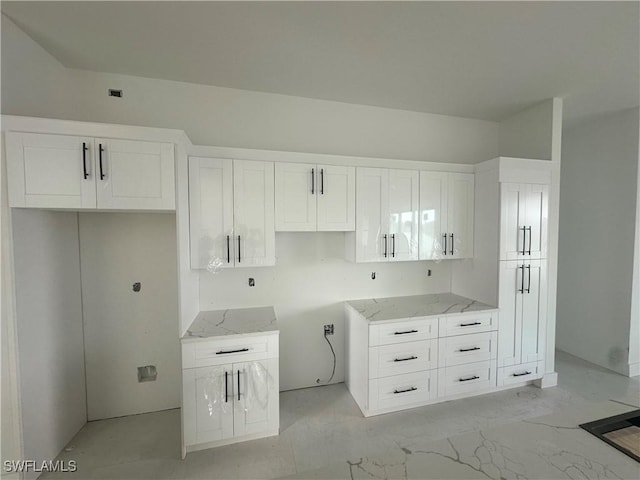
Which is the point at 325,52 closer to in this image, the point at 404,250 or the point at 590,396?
the point at 404,250

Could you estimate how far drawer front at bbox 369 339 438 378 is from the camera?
7.57ft

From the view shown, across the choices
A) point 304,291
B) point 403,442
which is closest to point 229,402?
point 304,291

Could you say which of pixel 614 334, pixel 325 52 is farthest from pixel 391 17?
pixel 614 334

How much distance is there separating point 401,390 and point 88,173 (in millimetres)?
2928

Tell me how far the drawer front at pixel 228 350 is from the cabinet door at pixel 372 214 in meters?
1.09

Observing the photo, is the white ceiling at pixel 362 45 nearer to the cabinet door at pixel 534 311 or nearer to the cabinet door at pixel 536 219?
the cabinet door at pixel 536 219

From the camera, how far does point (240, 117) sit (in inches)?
98.5

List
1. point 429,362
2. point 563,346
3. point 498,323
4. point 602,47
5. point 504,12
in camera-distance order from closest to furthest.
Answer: point 504,12 → point 602,47 → point 429,362 → point 498,323 → point 563,346

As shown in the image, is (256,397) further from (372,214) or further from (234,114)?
(234,114)

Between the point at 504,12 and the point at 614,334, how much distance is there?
364cm

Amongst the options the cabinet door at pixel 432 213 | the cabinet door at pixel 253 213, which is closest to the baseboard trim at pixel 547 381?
the cabinet door at pixel 432 213

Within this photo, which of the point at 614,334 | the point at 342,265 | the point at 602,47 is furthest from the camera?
the point at 614,334

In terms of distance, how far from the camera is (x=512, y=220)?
2.58 meters

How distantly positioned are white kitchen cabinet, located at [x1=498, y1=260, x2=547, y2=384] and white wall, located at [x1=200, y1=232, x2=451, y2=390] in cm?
115
